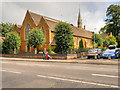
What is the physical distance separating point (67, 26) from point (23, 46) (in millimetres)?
23230

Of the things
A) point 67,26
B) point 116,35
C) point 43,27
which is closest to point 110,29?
point 116,35

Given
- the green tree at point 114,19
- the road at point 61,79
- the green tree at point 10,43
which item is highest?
the green tree at point 114,19

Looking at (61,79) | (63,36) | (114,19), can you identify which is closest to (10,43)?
(63,36)

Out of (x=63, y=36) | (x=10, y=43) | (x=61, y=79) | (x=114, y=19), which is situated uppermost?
(x=114, y=19)

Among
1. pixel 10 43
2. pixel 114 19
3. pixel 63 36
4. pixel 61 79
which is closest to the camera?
pixel 61 79

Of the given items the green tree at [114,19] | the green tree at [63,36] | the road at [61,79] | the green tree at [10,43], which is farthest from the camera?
the green tree at [114,19]

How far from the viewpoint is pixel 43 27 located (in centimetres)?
3506

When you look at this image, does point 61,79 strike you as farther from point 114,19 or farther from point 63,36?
point 114,19

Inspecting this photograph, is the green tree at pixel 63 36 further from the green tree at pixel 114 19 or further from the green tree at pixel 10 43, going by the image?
the green tree at pixel 114 19

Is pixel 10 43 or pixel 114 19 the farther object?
pixel 114 19

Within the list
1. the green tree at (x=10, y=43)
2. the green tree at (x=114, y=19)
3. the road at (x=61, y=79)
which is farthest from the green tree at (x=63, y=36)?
the green tree at (x=114, y=19)

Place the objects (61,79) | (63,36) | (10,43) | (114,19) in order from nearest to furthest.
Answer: (61,79), (63,36), (10,43), (114,19)

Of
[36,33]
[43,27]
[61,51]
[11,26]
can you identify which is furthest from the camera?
[11,26]

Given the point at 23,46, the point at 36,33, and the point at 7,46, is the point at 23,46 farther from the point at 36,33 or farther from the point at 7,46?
the point at 36,33
